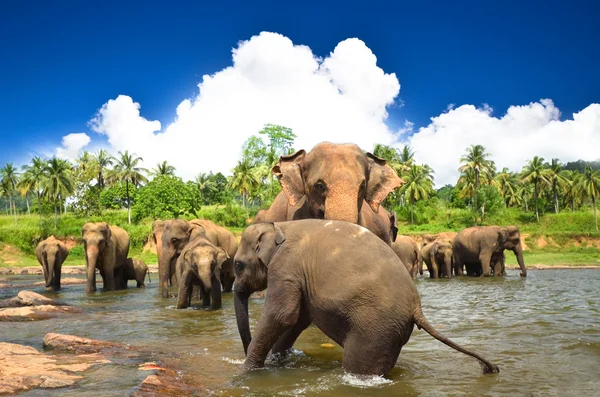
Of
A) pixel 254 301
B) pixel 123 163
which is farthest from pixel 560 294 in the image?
pixel 123 163

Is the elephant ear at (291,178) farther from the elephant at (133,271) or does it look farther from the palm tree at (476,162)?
the palm tree at (476,162)

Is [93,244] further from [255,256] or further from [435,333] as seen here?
[435,333]

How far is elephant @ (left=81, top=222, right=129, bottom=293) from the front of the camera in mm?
19686

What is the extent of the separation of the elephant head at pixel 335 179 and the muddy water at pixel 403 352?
201 centimetres

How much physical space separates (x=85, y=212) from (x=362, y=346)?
230 feet

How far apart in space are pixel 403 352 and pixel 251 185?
2604 inches

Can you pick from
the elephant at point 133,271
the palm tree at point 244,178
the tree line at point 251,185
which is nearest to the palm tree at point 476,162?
the tree line at point 251,185

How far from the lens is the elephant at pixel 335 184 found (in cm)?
823

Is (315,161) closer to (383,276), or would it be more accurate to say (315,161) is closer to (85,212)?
(383,276)

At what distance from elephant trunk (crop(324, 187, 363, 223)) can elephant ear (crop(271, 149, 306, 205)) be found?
2.81 feet

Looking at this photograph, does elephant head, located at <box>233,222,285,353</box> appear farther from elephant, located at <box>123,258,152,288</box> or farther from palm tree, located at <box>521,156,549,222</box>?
palm tree, located at <box>521,156,549,222</box>

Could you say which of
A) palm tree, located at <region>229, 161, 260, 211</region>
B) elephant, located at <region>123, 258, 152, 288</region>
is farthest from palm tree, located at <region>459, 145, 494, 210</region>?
elephant, located at <region>123, 258, 152, 288</region>

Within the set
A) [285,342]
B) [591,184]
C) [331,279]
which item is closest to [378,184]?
[285,342]

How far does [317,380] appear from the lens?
5902 mm
